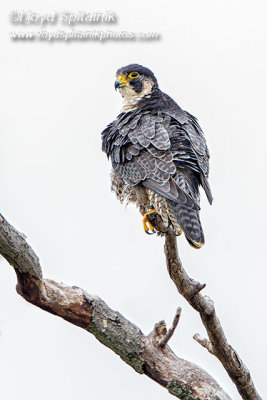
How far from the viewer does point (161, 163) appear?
205 inches

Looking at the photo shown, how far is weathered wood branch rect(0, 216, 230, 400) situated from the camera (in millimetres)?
4117

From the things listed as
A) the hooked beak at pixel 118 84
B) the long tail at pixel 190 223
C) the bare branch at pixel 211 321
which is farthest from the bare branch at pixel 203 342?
the hooked beak at pixel 118 84

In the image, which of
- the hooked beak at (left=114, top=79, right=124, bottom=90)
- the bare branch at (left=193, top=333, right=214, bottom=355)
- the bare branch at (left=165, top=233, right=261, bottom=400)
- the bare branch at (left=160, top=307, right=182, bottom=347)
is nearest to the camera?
the bare branch at (left=160, top=307, right=182, bottom=347)

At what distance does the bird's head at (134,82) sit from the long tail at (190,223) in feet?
7.46

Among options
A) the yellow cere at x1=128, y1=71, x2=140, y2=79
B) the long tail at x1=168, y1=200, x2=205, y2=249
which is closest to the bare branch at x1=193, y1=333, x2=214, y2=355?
the long tail at x1=168, y1=200, x2=205, y2=249

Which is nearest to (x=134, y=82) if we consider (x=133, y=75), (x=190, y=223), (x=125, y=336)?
(x=133, y=75)

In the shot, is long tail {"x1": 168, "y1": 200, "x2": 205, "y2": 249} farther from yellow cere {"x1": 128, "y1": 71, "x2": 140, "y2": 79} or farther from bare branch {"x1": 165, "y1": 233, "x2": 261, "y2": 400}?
yellow cere {"x1": 128, "y1": 71, "x2": 140, "y2": 79}

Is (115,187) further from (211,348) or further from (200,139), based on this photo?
(211,348)

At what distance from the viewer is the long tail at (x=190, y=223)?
4508 millimetres

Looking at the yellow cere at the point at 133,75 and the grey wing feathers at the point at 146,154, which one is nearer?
the grey wing feathers at the point at 146,154

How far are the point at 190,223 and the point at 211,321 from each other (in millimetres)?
799

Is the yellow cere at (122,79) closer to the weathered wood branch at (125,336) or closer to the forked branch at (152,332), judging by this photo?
the forked branch at (152,332)

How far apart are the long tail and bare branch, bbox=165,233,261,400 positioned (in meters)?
0.14

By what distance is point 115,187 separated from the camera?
19.8 feet
